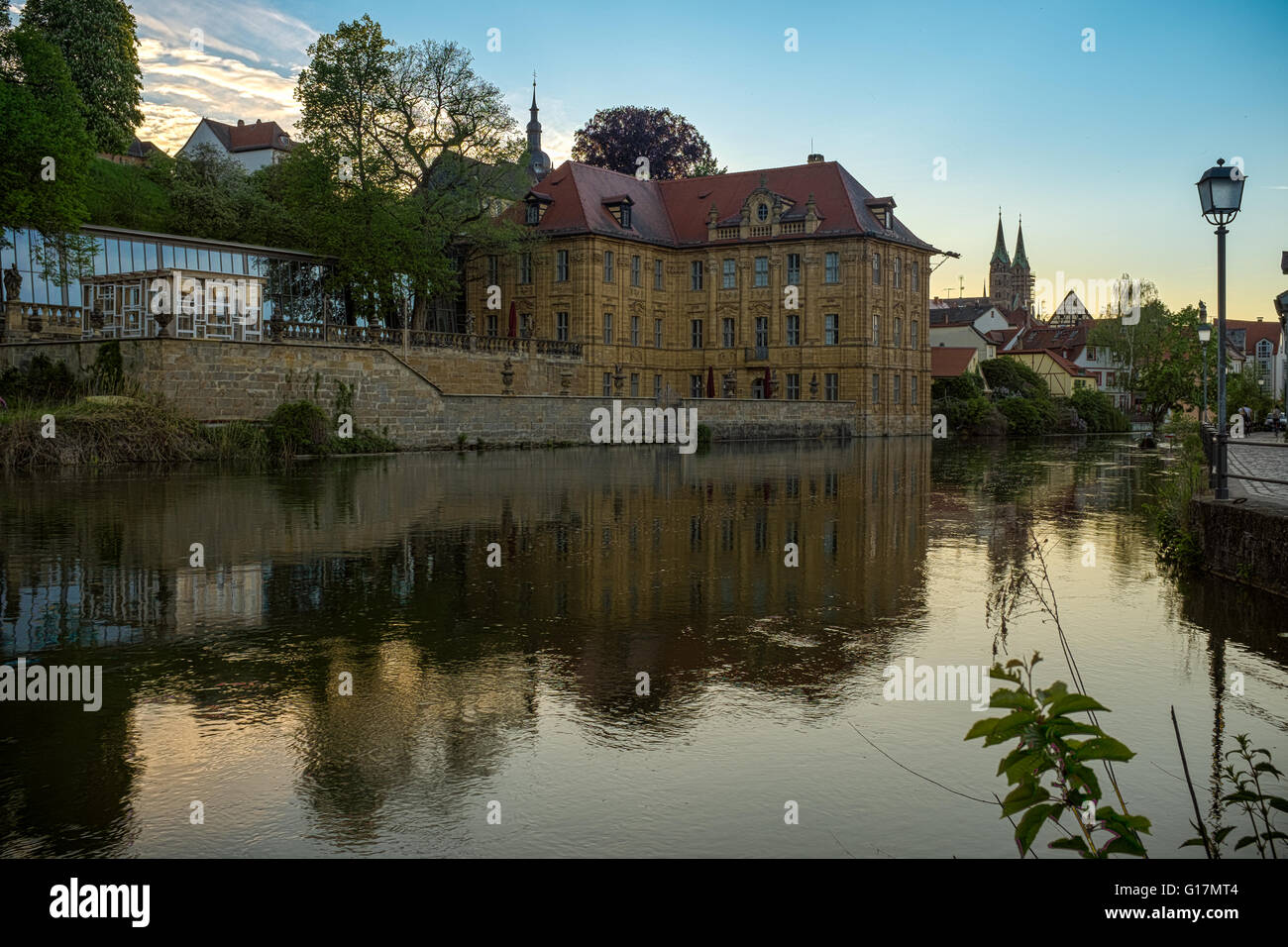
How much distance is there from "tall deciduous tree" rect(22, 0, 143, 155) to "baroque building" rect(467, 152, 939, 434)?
20274mm

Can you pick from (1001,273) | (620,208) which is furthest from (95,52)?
(1001,273)

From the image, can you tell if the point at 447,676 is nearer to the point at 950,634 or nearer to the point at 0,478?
the point at 950,634

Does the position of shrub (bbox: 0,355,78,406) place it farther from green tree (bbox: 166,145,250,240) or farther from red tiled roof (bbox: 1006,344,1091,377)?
red tiled roof (bbox: 1006,344,1091,377)

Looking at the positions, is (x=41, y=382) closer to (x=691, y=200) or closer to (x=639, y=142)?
(x=691, y=200)

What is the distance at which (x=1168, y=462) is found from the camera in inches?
1337

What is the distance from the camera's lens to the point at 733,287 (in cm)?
7075

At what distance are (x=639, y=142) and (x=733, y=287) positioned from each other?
16919 millimetres

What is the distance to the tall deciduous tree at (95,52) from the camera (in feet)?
186

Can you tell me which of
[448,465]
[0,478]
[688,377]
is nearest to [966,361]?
[688,377]

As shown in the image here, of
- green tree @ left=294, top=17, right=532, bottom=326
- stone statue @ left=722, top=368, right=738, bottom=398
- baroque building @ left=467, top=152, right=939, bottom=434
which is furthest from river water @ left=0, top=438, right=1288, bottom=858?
stone statue @ left=722, top=368, right=738, bottom=398

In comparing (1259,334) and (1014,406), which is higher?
(1259,334)

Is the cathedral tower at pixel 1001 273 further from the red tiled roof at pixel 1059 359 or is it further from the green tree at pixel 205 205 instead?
the green tree at pixel 205 205

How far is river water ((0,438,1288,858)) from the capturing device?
16.2 ft

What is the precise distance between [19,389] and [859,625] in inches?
1177
